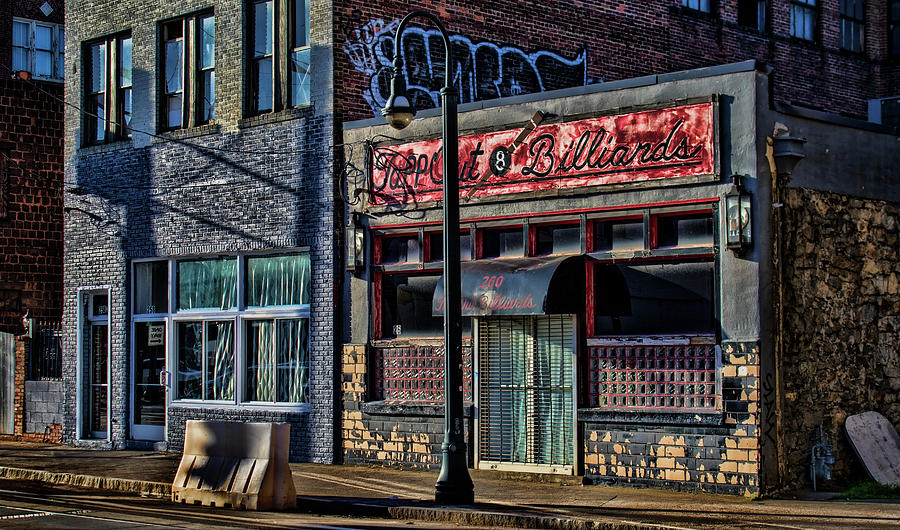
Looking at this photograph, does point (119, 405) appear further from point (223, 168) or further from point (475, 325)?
point (475, 325)

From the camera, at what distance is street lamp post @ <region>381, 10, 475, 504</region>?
13898 mm

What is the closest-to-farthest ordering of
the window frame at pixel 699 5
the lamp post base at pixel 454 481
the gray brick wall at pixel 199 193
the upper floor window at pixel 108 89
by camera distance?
the lamp post base at pixel 454 481 < the gray brick wall at pixel 199 193 < the upper floor window at pixel 108 89 < the window frame at pixel 699 5

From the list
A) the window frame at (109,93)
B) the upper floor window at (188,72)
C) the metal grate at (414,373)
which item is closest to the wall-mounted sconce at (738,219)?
the metal grate at (414,373)

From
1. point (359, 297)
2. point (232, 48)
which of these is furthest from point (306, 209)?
point (232, 48)

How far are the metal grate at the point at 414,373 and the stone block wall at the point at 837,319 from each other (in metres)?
4.56

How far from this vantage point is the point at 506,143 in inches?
665

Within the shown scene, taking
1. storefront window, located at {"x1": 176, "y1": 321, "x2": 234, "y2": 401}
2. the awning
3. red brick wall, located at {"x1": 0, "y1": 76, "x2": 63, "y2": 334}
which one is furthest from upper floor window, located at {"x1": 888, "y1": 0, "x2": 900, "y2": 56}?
red brick wall, located at {"x1": 0, "y1": 76, "x2": 63, "y2": 334}

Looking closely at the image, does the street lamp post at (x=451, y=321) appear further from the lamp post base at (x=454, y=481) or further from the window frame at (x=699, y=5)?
the window frame at (x=699, y=5)

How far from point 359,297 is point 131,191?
592cm

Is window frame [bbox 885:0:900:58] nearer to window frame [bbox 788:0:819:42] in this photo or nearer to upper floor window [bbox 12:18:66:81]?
window frame [bbox 788:0:819:42]

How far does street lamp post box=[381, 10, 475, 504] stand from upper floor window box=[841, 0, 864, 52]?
51.6 ft

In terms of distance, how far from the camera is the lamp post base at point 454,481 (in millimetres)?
13828

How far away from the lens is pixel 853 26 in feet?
89.6

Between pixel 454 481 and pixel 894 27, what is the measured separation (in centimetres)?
1854
